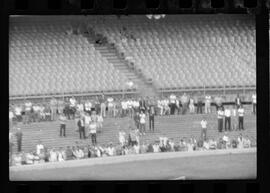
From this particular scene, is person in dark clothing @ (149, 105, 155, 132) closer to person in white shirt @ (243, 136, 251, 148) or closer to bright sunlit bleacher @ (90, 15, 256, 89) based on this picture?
bright sunlit bleacher @ (90, 15, 256, 89)

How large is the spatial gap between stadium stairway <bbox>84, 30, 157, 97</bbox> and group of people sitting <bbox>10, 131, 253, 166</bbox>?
31cm

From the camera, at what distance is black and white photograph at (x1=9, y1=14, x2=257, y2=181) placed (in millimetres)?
4438

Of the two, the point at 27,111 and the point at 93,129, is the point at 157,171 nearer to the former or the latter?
the point at 93,129

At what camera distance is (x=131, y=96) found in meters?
4.50

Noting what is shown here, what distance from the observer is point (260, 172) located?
445cm

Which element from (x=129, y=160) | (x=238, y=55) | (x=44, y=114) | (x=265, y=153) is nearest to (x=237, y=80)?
(x=238, y=55)

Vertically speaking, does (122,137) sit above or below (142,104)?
below

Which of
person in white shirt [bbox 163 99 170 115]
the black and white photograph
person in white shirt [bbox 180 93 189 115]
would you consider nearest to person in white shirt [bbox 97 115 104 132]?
the black and white photograph

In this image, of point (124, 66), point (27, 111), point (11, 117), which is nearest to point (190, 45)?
point (124, 66)

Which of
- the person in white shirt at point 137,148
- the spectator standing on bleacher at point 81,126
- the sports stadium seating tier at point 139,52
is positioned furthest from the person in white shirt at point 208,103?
the spectator standing on bleacher at point 81,126

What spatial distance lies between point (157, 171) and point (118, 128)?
0.35 metres

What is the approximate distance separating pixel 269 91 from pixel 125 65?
0.89 metres

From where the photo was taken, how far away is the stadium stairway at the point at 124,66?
4.49 metres
